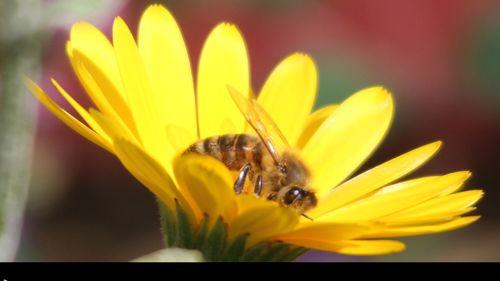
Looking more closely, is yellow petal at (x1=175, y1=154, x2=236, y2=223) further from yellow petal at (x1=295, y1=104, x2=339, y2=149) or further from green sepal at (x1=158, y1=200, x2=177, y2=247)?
yellow petal at (x1=295, y1=104, x2=339, y2=149)

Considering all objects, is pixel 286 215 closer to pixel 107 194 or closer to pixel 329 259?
pixel 329 259

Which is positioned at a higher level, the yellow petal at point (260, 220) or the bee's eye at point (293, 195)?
the bee's eye at point (293, 195)

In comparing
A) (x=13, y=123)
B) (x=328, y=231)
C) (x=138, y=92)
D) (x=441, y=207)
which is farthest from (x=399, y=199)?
(x=13, y=123)

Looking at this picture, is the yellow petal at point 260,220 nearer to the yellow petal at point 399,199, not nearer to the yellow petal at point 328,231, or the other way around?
the yellow petal at point 328,231

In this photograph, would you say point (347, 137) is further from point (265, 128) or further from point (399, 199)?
point (399, 199)

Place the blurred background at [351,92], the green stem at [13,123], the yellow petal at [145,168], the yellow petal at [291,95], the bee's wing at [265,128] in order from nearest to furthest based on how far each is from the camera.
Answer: the yellow petal at [145,168], the green stem at [13,123], the bee's wing at [265,128], the yellow petal at [291,95], the blurred background at [351,92]

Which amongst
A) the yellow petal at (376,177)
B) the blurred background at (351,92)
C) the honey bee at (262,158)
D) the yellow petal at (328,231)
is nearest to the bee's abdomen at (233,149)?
the honey bee at (262,158)

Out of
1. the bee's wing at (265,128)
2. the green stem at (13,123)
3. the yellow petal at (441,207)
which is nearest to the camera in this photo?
the yellow petal at (441,207)
